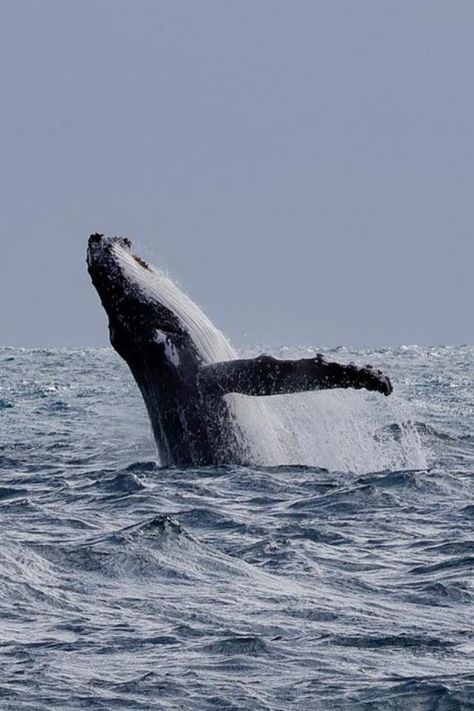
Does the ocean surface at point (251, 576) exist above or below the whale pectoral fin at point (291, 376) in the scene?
below

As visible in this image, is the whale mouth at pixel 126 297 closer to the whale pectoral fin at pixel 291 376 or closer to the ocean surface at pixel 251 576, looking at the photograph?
the whale pectoral fin at pixel 291 376

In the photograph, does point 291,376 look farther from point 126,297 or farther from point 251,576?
point 251,576

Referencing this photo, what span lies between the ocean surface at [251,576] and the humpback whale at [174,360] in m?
0.49

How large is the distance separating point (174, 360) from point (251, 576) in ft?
18.3

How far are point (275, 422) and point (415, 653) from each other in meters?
8.94

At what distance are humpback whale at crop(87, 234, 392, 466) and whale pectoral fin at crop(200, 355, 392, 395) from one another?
16cm

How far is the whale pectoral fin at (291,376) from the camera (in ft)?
50.1

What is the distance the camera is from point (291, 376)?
1580 cm

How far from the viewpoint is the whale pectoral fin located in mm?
15281

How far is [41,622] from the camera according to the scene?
33.8 ft

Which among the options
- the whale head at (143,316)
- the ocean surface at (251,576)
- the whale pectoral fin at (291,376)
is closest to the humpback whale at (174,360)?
the whale head at (143,316)

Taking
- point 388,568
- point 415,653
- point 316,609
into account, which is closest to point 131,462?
point 388,568

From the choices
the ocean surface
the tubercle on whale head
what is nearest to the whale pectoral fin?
the tubercle on whale head

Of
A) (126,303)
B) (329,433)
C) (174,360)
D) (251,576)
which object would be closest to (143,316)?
(126,303)
